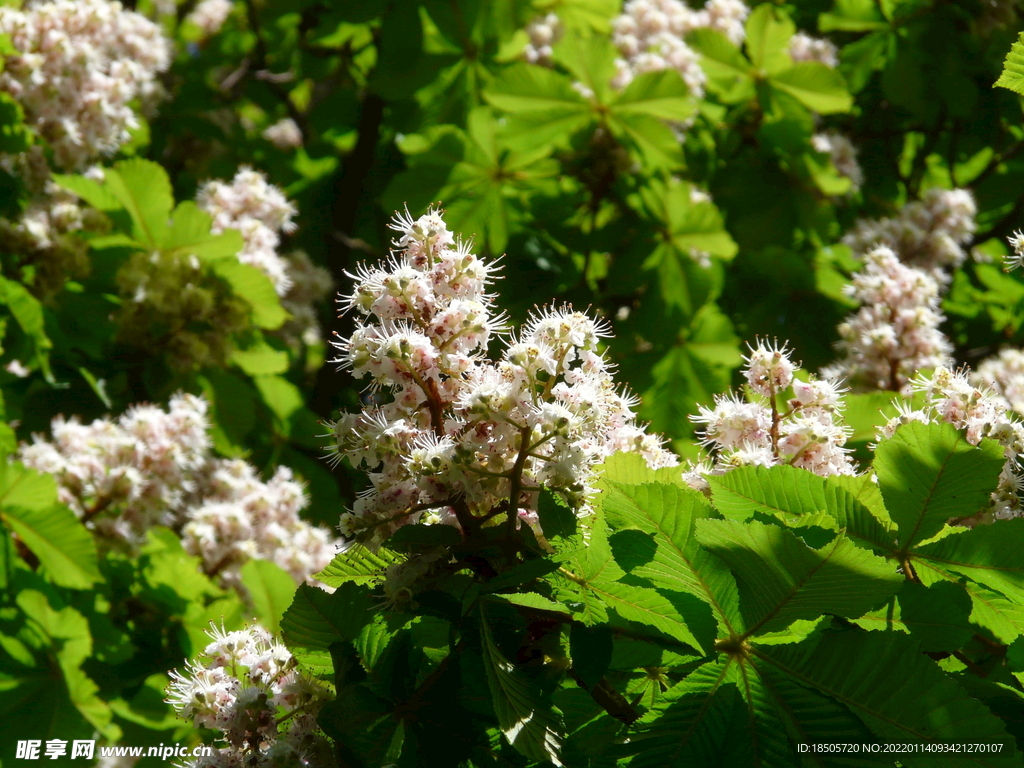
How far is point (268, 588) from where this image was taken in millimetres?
2846

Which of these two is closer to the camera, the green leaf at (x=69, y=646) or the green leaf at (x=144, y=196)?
the green leaf at (x=69, y=646)

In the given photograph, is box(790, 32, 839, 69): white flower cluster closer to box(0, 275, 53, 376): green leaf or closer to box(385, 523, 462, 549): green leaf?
box(0, 275, 53, 376): green leaf

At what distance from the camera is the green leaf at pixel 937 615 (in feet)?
3.92

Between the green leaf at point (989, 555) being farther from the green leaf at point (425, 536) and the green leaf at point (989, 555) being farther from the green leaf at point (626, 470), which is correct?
the green leaf at point (425, 536)

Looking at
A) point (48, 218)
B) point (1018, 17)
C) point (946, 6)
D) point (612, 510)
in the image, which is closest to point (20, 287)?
point (48, 218)

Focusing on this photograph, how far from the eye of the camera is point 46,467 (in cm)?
303

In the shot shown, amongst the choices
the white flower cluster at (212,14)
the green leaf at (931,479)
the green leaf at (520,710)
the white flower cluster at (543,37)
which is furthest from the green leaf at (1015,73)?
the white flower cluster at (212,14)

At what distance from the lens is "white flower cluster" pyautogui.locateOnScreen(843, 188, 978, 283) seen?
3822 millimetres

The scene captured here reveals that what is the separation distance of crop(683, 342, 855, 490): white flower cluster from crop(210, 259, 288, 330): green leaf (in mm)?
2045

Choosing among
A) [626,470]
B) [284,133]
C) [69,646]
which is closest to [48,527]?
[69,646]

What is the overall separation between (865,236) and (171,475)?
9.05 feet

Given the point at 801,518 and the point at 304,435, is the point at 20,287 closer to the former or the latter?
the point at 304,435

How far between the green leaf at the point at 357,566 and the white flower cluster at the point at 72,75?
2.66 metres

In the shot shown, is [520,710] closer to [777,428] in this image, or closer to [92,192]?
[777,428]
